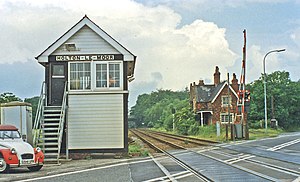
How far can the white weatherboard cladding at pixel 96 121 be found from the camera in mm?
25328

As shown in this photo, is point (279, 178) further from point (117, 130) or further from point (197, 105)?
point (197, 105)

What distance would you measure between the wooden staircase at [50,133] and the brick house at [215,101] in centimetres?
4615

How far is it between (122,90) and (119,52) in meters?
1.96

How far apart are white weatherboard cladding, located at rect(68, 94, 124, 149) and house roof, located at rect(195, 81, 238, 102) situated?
46.4 m

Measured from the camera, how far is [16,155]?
18.0m

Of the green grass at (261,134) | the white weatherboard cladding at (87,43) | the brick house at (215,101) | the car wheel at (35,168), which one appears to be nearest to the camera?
the car wheel at (35,168)

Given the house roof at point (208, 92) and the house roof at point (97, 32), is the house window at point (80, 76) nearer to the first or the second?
the house roof at point (97, 32)

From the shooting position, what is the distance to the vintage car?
17859 millimetres

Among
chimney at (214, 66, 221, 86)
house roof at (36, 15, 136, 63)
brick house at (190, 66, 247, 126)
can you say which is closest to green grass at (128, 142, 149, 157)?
house roof at (36, 15, 136, 63)

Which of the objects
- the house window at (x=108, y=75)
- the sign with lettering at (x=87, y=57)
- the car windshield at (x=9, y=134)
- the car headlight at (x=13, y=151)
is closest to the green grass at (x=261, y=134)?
the house window at (x=108, y=75)

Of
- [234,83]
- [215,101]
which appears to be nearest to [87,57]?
[215,101]

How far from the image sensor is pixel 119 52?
2570 cm

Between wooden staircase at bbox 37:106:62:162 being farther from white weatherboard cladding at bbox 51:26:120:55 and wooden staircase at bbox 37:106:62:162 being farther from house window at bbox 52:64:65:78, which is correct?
white weatherboard cladding at bbox 51:26:120:55

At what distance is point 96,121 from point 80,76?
2.51 m
